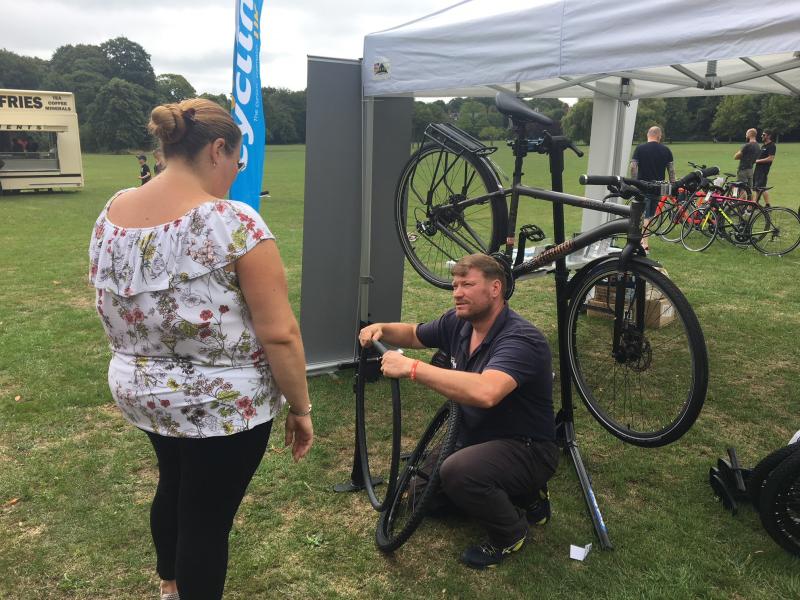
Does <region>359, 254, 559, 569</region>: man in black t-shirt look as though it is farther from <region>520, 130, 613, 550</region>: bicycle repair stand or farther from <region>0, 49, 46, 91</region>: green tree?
<region>0, 49, 46, 91</region>: green tree

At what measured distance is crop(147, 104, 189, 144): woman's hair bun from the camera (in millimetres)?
1523

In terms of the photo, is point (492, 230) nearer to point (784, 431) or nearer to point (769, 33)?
point (769, 33)

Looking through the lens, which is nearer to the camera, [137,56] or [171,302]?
[171,302]

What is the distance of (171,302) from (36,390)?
3.52 meters

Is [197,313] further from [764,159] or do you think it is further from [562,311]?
[764,159]

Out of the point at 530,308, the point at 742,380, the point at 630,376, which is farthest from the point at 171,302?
the point at 530,308

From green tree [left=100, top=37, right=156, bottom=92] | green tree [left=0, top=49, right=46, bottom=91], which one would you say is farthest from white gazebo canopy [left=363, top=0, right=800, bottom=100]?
green tree [left=100, top=37, right=156, bottom=92]

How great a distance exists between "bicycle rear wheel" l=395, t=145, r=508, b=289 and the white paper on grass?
165cm

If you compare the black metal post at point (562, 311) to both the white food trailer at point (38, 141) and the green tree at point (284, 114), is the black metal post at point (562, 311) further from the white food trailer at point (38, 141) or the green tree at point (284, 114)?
the green tree at point (284, 114)

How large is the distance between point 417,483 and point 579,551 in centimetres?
78

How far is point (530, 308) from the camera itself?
21.7ft

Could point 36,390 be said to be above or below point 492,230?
below

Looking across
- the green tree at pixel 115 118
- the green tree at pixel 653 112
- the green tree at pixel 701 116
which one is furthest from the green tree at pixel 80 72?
the green tree at pixel 701 116

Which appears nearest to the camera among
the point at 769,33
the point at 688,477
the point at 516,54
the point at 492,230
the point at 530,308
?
the point at 769,33
